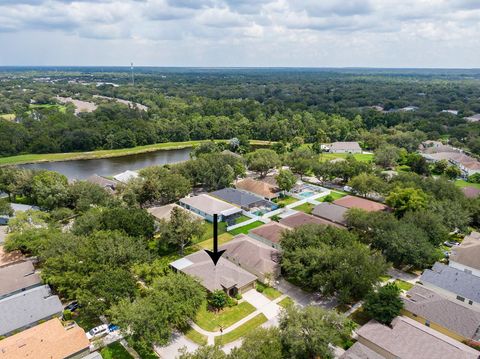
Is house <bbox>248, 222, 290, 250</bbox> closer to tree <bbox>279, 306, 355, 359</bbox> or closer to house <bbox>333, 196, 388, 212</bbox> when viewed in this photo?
house <bbox>333, 196, 388, 212</bbox>

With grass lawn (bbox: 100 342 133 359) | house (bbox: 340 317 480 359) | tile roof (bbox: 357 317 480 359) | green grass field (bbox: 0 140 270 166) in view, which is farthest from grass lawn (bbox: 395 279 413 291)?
green grass field (bbox: 0 140 270 166)

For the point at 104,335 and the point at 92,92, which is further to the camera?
the point at 92,92

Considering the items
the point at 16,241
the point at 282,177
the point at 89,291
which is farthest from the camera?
the point at 282,177

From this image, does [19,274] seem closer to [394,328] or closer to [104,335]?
[104,335]

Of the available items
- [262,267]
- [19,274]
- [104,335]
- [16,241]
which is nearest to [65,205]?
[16,241]

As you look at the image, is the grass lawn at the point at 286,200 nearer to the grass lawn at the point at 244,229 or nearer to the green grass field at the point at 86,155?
the grass lawn at the point at 244,229

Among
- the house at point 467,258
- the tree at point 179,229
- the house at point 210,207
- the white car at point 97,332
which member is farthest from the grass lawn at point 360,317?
the house at point 210,207

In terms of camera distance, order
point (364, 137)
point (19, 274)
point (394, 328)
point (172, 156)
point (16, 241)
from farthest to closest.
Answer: point (364, 137), point (172, 156), point (16, 241), point (19, 274), point (394, 328)
